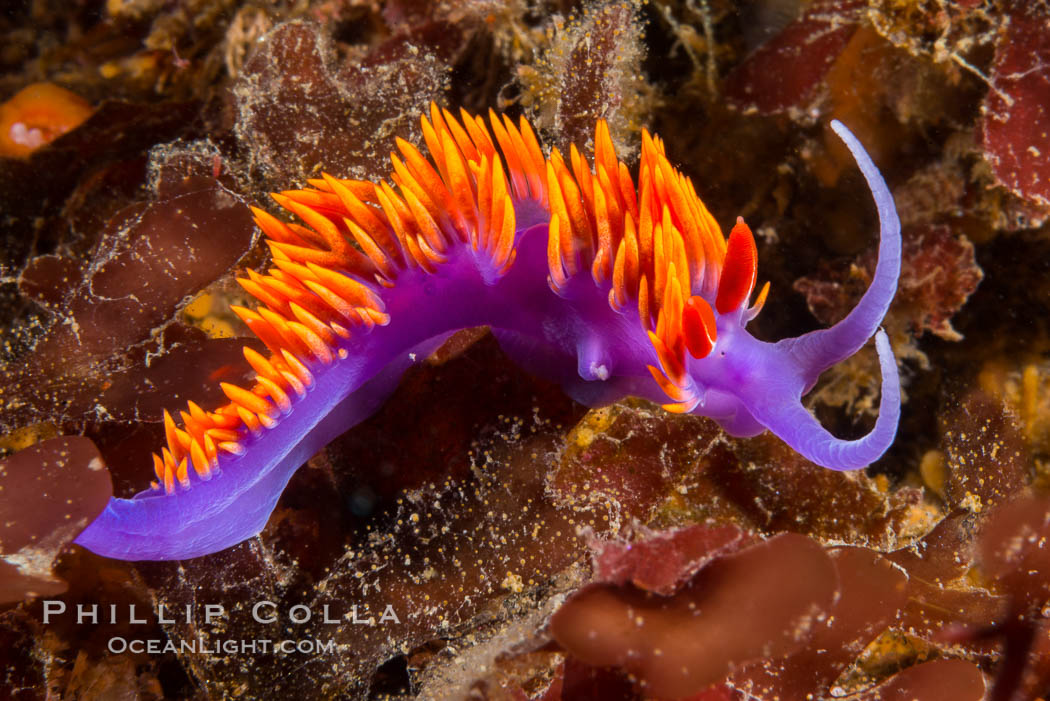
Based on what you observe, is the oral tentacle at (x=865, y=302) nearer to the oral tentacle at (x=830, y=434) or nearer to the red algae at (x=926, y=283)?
the oral tentacle at (x=830, y=434)

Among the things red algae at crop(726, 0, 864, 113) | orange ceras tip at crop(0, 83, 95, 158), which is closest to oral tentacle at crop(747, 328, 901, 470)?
red algae at crop(726, 0, 864, 113)

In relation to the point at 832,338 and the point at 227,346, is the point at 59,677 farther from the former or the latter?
the point at 832,338

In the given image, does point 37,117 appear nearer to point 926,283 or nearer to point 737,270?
point 737,270

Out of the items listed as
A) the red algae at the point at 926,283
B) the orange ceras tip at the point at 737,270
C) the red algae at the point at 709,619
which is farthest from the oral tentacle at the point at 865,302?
the red algae at the point at 926,283

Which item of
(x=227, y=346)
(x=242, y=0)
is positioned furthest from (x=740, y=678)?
(x=242, y=0)

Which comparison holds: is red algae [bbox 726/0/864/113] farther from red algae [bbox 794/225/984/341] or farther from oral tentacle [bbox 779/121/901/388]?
oral tentacle [bbox 779/121/901/388]

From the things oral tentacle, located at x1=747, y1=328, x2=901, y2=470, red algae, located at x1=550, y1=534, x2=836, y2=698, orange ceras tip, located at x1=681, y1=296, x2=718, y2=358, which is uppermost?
orange ceras tip, located at x1=681, y1=296, x2=718, y2=358
